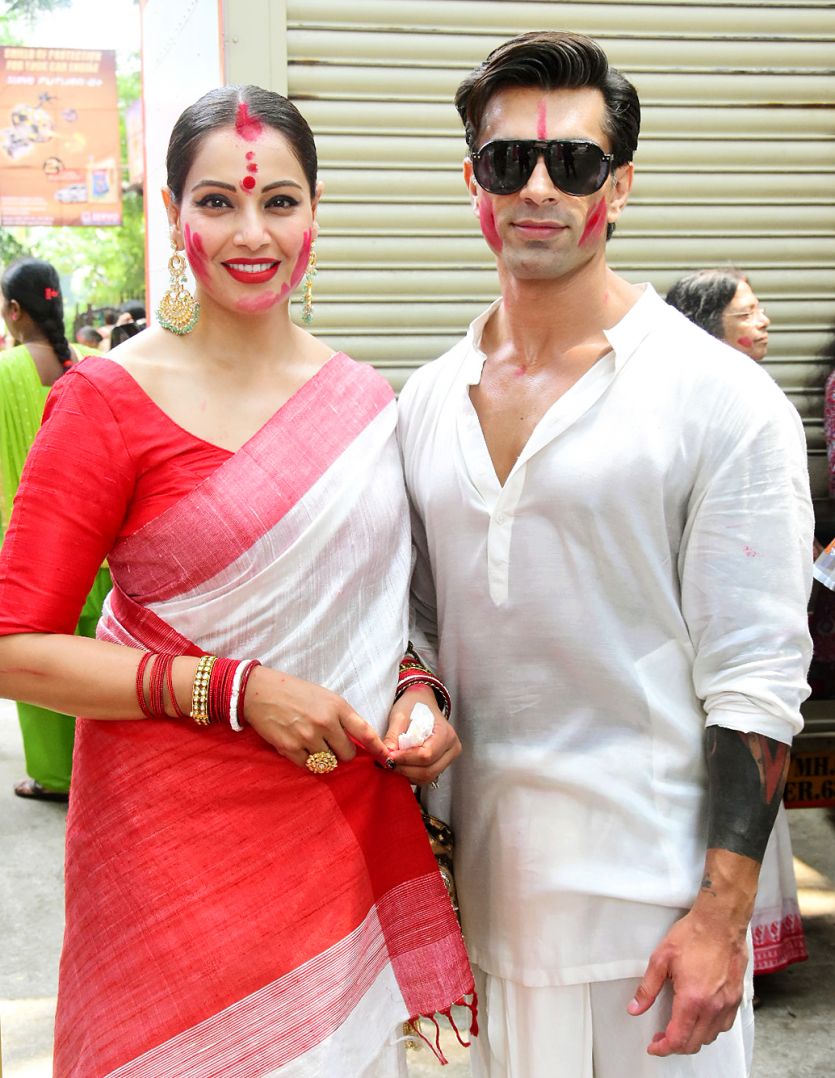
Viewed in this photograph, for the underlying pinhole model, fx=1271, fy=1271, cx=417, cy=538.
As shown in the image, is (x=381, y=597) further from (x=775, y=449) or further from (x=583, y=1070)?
(x=583, y=1070)

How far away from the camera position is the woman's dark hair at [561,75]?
6.58 ft

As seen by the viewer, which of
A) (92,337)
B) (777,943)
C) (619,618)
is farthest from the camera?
(92,337)

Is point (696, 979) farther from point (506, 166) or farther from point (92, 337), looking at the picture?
point (92, 337)

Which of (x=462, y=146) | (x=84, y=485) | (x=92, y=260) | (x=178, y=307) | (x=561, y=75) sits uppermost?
(x=561, y=75)

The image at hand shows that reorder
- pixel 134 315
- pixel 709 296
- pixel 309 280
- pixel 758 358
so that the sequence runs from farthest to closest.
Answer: pixel 134 315 → pixel 758 358 → pixel 709 296 → pixel 309 280

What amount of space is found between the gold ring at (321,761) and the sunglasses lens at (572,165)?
958 millimetres

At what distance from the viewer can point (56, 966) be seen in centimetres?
415

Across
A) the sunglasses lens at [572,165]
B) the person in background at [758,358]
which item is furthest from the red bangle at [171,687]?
the person in background at [758,358]

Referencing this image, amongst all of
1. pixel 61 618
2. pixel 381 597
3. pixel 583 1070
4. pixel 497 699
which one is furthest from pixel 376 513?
pixel 583 1070

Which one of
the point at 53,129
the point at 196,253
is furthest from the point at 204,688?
the point at 53,129

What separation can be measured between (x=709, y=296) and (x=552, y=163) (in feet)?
6.70

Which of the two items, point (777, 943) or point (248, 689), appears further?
point (777, 943)

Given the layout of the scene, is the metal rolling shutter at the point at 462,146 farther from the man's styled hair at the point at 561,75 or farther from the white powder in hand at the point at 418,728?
the white powder in hand at the point at 418,728

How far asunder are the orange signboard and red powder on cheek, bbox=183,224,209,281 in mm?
10206
